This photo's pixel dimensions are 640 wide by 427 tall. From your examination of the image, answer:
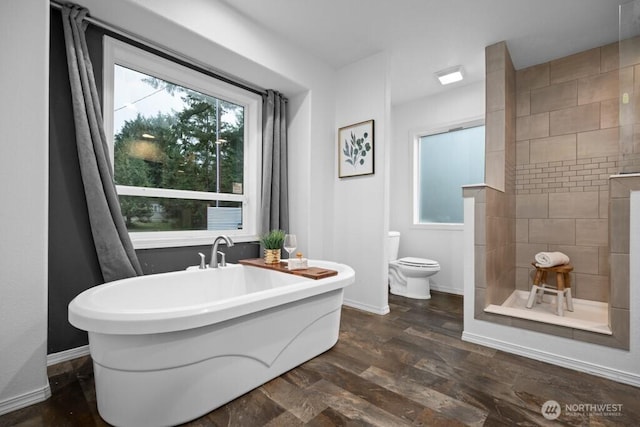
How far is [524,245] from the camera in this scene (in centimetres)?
315

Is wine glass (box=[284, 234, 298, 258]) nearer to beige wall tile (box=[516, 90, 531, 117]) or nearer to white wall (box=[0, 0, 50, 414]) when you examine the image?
white wall (box=[0, 0, 50, 414])

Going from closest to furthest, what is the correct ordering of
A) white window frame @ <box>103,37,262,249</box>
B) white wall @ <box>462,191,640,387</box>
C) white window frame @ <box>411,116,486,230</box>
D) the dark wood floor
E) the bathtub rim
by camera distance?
the bathtub rim < the dark wood floor < white wall @ <box>462,191,640,387</box> < white window frame @ <box>103,37,262,249</box> < white window frame @ <box>411,116,486,230</box>

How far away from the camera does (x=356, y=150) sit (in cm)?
322

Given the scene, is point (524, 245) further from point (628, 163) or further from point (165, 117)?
point (165, 117)

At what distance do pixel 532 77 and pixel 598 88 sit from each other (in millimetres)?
559

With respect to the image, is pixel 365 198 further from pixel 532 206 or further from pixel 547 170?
pixel 547 170

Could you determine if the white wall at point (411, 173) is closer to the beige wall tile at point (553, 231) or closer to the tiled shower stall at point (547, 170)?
the tiled shower stall at point (547, 170)

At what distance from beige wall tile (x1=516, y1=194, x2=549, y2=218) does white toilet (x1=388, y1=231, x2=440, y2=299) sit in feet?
3.33

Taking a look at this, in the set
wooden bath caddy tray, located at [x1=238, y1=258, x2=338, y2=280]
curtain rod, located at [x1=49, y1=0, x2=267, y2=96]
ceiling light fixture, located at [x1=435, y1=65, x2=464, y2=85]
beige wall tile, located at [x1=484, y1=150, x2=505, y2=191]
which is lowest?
wooden bath caddy tray, located at [x1=238, y1=258, x2=338, y2=280]

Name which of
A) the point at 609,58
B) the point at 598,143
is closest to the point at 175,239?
the point at 598,143

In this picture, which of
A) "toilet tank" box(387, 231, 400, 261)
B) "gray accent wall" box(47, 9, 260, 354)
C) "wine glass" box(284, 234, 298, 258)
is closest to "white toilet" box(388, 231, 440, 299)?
"toilet tank" box(387, 231, 400, 261)

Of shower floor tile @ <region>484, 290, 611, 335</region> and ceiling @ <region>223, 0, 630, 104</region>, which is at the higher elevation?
ceiling @ <region>223, 0, 630, 104</region>

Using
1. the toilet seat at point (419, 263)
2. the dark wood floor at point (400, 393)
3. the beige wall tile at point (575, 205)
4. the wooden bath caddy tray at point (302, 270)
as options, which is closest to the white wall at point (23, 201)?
the dark wood floor at point (400, 393)

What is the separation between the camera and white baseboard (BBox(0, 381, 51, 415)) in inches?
58.4
